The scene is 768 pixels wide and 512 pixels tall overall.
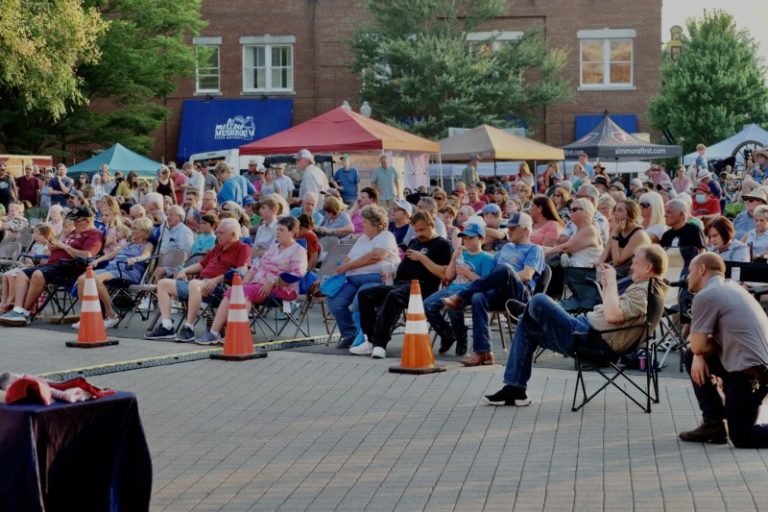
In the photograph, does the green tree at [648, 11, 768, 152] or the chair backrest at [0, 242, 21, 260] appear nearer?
the chair backrest at [0, 242, 21, 260]

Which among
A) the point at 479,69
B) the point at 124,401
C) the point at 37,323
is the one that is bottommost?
the point at 37,323

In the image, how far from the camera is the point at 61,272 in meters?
18.3

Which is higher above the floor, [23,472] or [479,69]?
[479,69]

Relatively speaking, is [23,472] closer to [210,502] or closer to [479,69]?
[210,502]

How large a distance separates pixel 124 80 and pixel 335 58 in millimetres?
8553

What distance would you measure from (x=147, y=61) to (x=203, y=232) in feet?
97.4

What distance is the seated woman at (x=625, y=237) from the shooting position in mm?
13844

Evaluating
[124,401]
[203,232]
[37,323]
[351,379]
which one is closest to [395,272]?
[351,379]

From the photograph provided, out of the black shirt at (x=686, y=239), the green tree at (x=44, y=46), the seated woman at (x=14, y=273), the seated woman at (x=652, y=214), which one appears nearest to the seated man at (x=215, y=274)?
the seated woman at (x=14, y=273)

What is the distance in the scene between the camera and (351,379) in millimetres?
12445

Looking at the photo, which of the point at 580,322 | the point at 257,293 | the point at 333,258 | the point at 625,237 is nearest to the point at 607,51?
the point at 333,258

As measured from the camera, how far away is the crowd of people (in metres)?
10.6

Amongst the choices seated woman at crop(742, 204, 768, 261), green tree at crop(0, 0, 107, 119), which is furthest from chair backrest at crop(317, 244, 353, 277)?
green tree at crop(0, 0, 107, 119)

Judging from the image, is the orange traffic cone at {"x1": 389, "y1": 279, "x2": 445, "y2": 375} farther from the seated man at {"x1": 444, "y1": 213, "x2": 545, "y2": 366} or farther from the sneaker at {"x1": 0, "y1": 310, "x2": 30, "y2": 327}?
the sneaker at {"x1": 0, "y1": 310, "x2": 30, "y2": 327}
